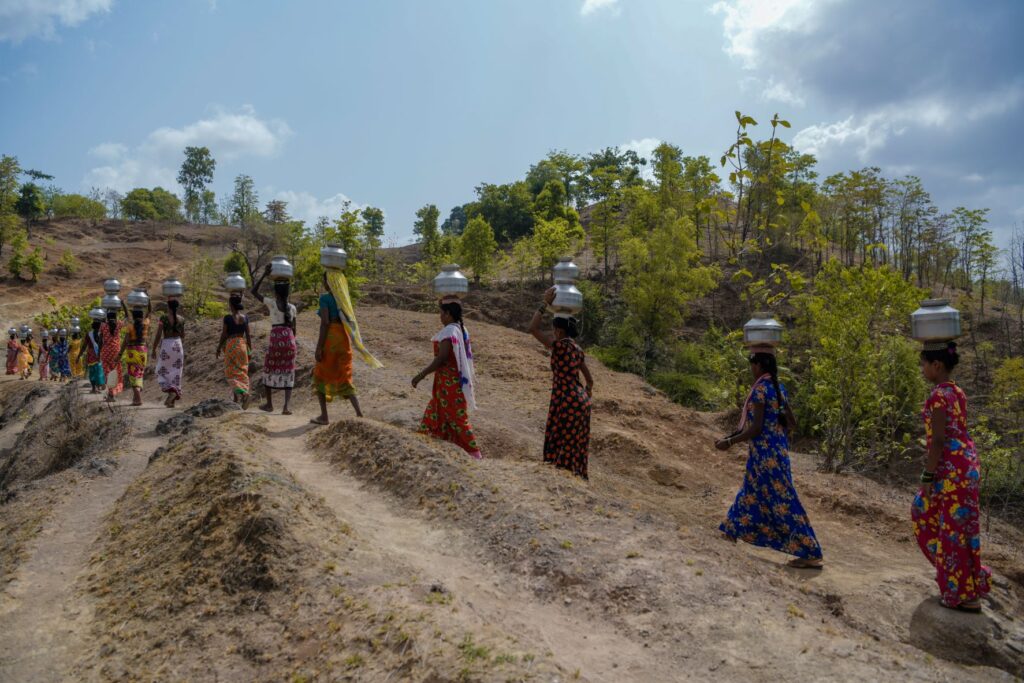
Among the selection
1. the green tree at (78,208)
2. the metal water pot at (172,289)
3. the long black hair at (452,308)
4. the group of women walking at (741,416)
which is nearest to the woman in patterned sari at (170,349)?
the group of women walking at (741,416)

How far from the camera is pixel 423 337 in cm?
1969

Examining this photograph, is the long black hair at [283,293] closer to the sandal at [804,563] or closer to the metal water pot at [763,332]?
the metal water pot at [763,332]

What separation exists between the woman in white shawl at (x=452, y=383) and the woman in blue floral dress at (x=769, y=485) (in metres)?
2.49

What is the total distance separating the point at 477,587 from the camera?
4.34 m

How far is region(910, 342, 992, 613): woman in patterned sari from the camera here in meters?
4.68

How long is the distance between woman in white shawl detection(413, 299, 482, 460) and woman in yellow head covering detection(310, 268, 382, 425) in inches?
59.9

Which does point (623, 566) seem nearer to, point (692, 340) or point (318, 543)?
point (318, 543)

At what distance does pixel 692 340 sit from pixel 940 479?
28.9 metres

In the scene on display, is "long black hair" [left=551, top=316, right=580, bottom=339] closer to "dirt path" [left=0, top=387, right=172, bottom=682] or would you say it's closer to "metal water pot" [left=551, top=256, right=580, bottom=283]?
Answer: "metal water pot" [left=551, top=256, right=580, bottom=283]

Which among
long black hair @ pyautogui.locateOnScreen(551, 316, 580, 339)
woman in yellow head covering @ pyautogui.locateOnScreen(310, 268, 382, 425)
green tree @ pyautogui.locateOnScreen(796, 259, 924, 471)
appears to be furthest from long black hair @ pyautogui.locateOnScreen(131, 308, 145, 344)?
green tree @ pyautogui.locateOnScreen(796, 259, 924, 471)

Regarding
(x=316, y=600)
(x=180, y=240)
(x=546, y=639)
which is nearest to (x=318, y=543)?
(x=316, y=600)

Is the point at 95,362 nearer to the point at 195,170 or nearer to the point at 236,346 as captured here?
the point at 236,346

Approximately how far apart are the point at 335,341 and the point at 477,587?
447cm

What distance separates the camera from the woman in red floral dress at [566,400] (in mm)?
6531
